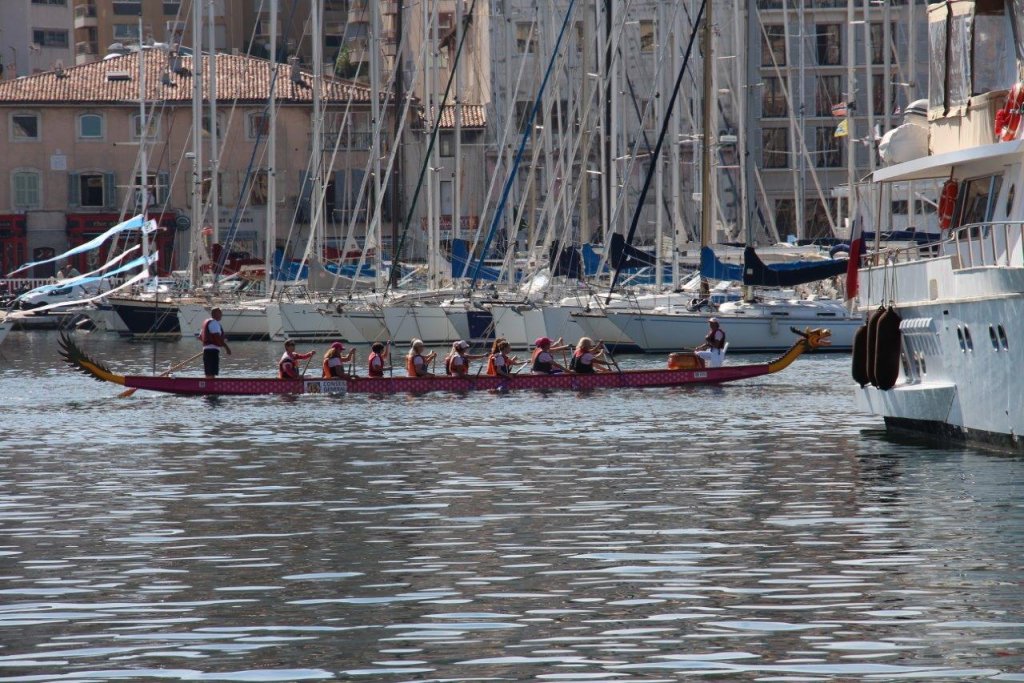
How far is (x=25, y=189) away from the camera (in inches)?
4023

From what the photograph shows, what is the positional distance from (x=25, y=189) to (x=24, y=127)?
352 cm

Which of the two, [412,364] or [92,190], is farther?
[92,190]

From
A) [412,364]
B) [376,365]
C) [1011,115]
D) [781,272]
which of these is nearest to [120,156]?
[781,272]

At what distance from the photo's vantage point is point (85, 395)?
45406 mm

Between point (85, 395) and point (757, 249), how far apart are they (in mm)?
23512

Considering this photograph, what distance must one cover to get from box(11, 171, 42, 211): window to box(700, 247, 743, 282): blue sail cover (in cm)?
5427

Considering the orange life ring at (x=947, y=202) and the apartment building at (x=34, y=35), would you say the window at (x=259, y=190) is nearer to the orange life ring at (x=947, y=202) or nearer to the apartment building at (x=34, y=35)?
the apartment building at (x=34, y=35)

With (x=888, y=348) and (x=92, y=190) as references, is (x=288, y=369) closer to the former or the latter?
(x=888, y=348)

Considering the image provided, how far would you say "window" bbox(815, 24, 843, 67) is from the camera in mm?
111062

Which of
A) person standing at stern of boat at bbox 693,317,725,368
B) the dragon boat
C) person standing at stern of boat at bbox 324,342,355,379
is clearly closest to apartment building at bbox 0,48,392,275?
person standing at stern of boat at bbox 693,317,725,368

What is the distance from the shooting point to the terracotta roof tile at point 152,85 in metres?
103

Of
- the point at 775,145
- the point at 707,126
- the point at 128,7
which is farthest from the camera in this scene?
the point at 128,7

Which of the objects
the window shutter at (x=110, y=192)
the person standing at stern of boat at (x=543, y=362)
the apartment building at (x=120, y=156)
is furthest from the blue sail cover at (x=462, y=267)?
the window shutter at (x=110, y=192)

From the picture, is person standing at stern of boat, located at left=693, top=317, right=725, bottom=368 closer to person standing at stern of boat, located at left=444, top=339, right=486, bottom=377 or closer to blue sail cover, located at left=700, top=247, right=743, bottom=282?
person standing at stern of boat, located at left=444, top=339, right=486, bottom=377
